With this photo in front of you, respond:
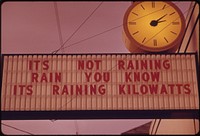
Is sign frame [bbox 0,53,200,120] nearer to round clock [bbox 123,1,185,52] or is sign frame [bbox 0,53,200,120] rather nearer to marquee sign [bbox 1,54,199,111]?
marquee sign [bbox 1,54,199,111]

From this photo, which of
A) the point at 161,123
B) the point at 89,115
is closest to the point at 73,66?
the point at 89,115

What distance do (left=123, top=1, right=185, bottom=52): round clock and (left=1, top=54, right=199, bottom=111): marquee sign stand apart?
0.41m

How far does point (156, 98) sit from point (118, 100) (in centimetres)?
94

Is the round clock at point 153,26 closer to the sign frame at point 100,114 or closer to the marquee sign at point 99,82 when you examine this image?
the marquee sign at point 99,82

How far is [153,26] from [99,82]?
2.31 metres

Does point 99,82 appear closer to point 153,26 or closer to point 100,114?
point 100,114

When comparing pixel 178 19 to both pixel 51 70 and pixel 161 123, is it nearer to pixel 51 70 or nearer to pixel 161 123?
pixel 51 70

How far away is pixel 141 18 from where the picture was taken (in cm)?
1135

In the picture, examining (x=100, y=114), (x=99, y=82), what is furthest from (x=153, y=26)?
(x=100, y=114)

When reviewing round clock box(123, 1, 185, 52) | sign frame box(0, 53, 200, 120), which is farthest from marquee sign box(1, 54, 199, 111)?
round clock box(123, 1, 185, 52)

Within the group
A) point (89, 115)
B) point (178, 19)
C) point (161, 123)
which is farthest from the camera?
point (161, 123)

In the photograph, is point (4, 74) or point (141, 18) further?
point (141, 18)

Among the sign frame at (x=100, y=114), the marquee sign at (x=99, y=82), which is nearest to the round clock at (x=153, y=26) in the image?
the marquee sign at (x=99, y=82)

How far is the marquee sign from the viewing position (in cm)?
1019
